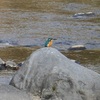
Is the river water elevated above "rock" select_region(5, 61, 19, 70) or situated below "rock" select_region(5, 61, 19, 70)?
below

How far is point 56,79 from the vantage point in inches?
326

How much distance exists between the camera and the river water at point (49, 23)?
1627 cm

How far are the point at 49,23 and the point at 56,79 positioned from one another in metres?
11.3

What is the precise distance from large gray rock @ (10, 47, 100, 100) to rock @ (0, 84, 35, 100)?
225 mm

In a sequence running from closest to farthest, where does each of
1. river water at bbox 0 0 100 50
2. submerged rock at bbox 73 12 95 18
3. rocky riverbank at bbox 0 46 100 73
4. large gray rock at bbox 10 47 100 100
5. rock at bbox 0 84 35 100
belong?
rock at bbox 0 84 35 100 → large gray rock at bbox 10 47 100 100 → rocky riverbank at bbox 0 46 100 73 → river water at bbox 0 0 100 50 → submerged rock at bbox 73 12 95 18

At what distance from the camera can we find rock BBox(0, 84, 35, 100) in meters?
7.86

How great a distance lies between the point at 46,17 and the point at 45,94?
12970 mm

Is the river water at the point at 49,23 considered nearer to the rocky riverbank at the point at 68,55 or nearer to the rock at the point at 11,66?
the rocky riverbank at the point at 68,55

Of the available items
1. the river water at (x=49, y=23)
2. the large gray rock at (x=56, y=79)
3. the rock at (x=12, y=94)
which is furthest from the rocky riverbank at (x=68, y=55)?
the rock at (x=12, y=94)

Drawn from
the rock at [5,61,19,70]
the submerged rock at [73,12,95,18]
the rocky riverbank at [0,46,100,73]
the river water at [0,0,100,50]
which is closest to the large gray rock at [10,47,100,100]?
the rock at [5,61,19,70]

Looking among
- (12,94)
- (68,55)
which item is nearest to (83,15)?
(68,55)

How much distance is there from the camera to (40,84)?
8336 mm

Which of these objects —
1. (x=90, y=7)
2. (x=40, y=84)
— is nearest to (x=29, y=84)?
(x=40, y=84)

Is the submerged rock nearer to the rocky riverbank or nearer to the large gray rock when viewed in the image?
the rocky riverbank
